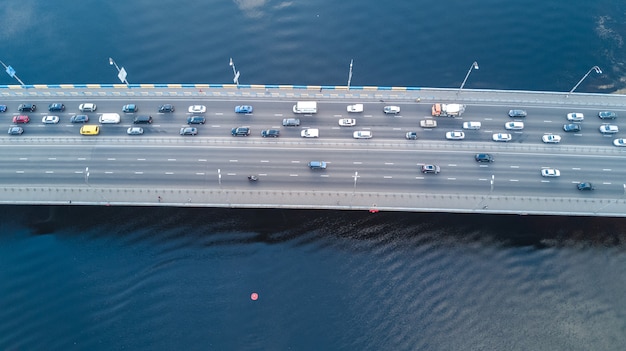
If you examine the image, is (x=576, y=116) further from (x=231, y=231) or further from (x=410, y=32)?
(x=231, y=231)

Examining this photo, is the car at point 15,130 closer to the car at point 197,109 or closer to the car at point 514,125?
the car at point 197,109

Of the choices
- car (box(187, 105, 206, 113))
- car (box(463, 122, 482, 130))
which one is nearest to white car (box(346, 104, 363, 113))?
car (box(463, 122, 482, 130))

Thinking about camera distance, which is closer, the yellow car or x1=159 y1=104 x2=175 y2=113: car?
the yellow car

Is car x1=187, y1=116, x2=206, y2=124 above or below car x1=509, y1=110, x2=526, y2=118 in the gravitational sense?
above

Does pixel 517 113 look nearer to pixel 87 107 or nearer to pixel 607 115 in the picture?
pixel 607 115

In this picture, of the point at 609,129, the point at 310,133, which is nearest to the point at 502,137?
the point at 609,129

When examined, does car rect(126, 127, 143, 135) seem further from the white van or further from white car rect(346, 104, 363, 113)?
white car rect(346, 104, 363, 113)
